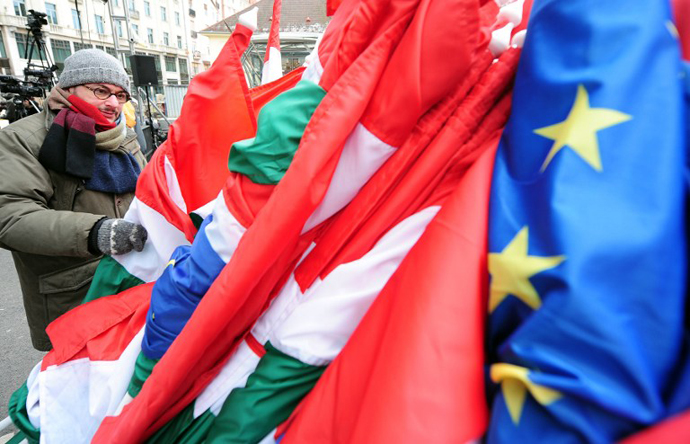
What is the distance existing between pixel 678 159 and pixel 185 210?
1069 millimetres

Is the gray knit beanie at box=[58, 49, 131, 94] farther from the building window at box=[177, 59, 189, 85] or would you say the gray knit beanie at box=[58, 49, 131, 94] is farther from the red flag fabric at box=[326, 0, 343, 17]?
the building window at box=[177, 59, 189, 85]

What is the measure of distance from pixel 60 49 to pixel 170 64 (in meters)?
9.33

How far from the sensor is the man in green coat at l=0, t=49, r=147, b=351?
4.17 feet

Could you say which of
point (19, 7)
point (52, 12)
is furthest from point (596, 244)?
point (52, 12)

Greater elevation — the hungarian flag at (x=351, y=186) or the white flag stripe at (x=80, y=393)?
the hungarian flag at (x=351, y=186)

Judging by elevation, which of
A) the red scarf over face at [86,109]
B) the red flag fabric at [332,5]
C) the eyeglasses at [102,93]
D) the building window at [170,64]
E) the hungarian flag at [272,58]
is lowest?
the building window at [170,64]

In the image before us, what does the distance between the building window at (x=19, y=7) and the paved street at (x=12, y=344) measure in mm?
30080

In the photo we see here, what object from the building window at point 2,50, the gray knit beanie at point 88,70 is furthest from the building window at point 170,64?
the gray knit beanie at point 88,70

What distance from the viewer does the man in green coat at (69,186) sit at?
127 cm

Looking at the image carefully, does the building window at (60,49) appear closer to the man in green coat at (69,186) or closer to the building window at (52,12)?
the building window at (52,12)

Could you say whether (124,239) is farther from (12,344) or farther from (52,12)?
(52,12)

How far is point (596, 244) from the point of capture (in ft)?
1.19

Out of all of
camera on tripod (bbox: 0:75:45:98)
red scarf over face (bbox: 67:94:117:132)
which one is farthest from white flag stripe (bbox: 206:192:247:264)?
camera on tripod (bbox: 0:75:45:98)

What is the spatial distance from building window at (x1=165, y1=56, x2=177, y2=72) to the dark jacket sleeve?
1513 inches
